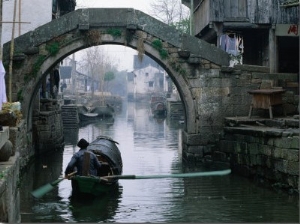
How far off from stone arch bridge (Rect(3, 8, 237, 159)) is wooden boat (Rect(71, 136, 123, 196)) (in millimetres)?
2935

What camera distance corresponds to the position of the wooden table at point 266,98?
13.5 meters

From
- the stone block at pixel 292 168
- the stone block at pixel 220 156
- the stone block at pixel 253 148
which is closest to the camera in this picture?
the stone block at pixel 292 168

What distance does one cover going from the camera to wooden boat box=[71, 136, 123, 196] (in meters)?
9.68

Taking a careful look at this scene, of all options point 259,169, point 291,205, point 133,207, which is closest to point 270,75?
point 259,169

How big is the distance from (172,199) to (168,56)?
5.69 metres

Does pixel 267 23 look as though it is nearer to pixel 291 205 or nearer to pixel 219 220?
A: pixel 291 205

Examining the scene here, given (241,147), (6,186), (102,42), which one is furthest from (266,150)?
(6,186)

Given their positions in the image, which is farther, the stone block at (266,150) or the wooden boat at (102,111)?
the wooden boat at (102,111)

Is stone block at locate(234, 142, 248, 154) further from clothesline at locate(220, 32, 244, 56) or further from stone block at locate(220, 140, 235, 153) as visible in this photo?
clothesline at locate(220, 32, 244, 56)

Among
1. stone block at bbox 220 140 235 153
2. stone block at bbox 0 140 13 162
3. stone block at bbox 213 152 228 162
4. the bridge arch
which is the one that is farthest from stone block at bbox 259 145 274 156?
stone block at bbox 0 140 13 162

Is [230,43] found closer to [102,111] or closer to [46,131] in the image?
[46,131]

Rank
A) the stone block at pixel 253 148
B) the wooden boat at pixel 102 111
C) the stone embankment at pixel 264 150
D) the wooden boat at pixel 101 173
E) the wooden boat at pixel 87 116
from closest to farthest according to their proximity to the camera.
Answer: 1. the wooden boat at pixel 101 173
2. the stone embankment at pixel 264 150
3. the stone block at pixel 253 148
4. the wooden boat at pixel 87 116
5. the wooden boat at pixel 102 111

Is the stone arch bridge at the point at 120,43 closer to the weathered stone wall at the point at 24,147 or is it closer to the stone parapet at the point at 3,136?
the weathered stone wall at the point at 24,147

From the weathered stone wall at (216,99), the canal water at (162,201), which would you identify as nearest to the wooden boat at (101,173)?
the canal water at (162,201)
